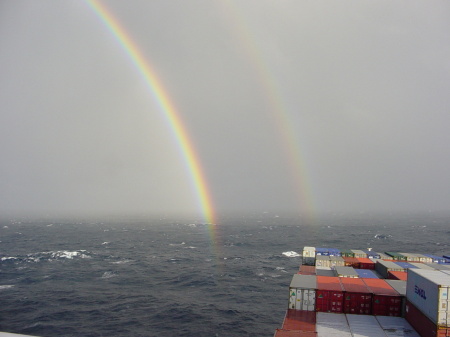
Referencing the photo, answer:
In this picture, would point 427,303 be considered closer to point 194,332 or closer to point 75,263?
point 194,332

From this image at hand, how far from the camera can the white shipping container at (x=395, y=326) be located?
77.1ft

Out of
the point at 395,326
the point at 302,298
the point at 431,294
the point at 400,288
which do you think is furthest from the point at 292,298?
the point at 431,294

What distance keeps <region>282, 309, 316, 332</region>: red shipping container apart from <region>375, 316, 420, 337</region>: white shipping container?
5.39 meters

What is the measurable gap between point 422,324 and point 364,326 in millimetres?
4215

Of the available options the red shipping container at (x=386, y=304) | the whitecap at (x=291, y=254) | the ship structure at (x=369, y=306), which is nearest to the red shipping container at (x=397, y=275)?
the ship structure at (x=369, y=306)

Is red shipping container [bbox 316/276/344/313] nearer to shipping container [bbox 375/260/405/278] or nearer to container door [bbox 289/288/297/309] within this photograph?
container door [bbox 289/288/297/309]

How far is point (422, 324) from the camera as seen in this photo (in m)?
22.9

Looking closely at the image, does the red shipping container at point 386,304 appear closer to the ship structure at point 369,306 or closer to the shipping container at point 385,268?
the ship structure at point 369,306

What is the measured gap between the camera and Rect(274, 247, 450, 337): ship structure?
2141 centimetres

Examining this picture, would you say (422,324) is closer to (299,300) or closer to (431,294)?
(431,294)

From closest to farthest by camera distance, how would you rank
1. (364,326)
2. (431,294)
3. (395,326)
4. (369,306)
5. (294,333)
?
(431,294), (294,333), (395,326), (364,326), (369,306)

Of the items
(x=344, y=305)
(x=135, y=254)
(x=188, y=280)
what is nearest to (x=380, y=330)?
(x=344, y=305)

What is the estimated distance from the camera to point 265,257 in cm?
8919

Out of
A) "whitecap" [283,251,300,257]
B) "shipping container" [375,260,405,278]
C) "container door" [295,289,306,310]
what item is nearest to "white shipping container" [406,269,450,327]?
"container door" [295,289,306,310]
